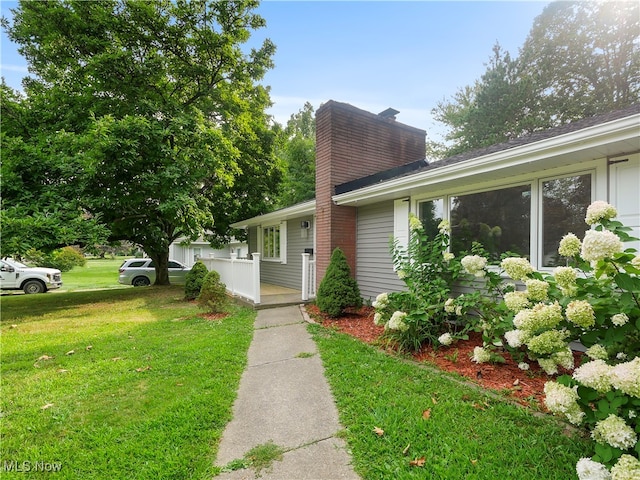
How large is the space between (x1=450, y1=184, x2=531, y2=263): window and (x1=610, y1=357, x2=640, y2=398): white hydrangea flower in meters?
3.14

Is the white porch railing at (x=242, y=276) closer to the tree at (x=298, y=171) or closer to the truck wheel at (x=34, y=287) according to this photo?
the truck wheel at (x=34, y=287)

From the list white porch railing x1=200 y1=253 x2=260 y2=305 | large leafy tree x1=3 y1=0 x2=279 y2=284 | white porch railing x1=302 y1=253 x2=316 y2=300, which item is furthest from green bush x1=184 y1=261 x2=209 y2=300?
white porch railing x1=302 y1=253 x2=316 y2=300

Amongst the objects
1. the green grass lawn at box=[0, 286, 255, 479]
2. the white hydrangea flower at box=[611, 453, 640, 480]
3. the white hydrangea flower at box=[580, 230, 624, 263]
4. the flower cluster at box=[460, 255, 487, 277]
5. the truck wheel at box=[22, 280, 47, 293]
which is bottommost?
the truck wheel at box=[22, 280, 47, 293]

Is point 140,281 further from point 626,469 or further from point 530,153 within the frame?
point 626,469

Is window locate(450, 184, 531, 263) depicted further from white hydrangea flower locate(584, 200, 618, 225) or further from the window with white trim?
white hydrangea flower locate(584, 200, 618, 225)

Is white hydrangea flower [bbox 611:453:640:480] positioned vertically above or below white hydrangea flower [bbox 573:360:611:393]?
below

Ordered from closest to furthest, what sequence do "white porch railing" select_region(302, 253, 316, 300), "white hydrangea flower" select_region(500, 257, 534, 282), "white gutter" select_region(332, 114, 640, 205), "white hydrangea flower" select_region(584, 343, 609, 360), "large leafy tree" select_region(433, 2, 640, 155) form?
"white hydrangea flower" select_region(584, 343, 609, 360)
"white hydrangea flower" select_region(500, 257, 534, 282)
"white gutter" select_region(332, 114, 640, 205)
"white porch railing" select_region(302, 253, 316, 300)
"large leafy tree" select_region(433, 2, 640, 155)

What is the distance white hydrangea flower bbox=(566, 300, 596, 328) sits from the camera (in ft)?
5.97

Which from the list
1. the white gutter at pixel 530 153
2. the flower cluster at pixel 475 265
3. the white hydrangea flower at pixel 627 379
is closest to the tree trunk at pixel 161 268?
the white gutter at pixel 530 153

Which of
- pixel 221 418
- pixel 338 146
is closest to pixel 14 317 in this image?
pixel 221 418

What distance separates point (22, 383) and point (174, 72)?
34.3 ft

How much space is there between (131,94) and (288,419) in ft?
37.1

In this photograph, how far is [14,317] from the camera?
7.41 metres

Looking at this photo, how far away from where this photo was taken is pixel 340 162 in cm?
764
